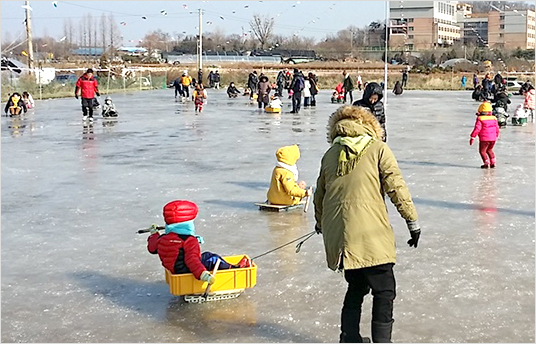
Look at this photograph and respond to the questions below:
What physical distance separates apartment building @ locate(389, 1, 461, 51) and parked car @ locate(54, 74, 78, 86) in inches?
1038

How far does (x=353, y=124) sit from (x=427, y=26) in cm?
6938

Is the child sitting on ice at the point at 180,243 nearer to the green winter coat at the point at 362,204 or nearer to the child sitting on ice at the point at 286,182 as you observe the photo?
the green winter coat at the point at 362,204

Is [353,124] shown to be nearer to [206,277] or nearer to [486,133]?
[206,277]

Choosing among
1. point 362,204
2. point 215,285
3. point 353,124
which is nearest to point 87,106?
point 215,285

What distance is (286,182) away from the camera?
7430mm

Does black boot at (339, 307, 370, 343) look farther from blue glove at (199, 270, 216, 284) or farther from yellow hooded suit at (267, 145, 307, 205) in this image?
yellow hooded suit at (267, 145, 307, 205)

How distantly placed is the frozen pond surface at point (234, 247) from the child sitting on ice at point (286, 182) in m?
0.19

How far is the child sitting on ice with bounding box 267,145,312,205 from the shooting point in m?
7.41

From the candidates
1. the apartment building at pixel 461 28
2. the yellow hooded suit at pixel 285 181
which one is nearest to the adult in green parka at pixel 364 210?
the yellow hooded suit at pixel 285 181

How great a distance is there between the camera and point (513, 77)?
46406 millimetres

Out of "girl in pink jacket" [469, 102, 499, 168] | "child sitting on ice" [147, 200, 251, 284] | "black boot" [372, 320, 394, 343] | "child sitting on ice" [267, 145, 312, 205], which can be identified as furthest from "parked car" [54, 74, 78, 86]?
"black boot" [372, 320, 394, 343]

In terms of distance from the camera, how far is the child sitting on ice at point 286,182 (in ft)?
24.3

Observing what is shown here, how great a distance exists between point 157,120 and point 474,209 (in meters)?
13.5

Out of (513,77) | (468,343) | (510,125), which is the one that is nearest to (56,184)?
(468,343)
